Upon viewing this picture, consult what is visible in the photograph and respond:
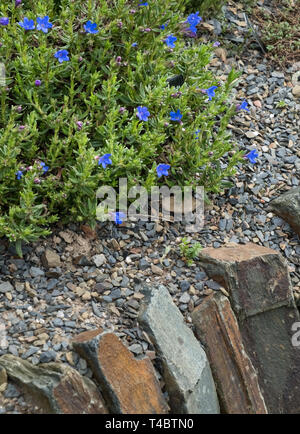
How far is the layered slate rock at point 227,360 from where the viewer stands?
131 inches

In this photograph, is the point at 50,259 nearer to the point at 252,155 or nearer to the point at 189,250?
the point at 189,250

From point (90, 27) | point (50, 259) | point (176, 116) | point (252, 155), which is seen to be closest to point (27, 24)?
point (90, 27)

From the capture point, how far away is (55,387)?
2.73 meters

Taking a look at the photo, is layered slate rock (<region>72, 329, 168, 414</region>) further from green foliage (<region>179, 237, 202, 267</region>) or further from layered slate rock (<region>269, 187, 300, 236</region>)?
layered slate rock (<region>269, 187, 300, 236</region>)

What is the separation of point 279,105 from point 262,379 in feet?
7.34

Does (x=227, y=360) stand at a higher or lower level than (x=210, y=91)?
lower

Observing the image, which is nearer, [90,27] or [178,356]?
[178,356]

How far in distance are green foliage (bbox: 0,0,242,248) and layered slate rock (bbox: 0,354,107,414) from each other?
2.44 feet

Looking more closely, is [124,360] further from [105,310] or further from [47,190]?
[47,190]

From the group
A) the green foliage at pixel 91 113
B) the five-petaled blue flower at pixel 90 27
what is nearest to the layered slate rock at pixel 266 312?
the green foliage at pixel 91 113

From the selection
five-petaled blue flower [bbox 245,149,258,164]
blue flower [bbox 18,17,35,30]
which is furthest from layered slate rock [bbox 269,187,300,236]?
blue flower [bbox 18,17,35,30]

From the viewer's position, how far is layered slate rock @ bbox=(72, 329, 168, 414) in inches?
114

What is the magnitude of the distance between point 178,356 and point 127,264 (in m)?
0.69

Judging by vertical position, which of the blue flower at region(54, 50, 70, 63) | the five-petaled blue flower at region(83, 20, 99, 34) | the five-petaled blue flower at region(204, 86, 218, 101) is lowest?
the five-petaled blue flower at region(204, 86, 218, 101)
